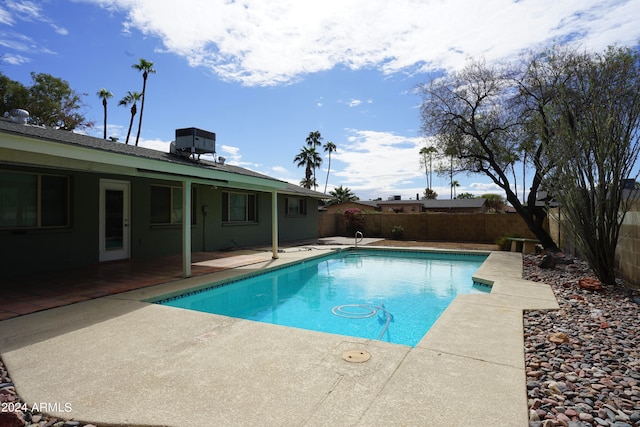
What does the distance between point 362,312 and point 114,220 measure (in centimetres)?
680

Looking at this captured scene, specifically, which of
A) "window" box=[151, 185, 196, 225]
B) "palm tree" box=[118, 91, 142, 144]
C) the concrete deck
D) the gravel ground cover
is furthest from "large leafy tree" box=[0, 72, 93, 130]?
the gravel ground cover

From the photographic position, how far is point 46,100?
21000 mm

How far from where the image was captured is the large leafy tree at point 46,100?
19297 mm

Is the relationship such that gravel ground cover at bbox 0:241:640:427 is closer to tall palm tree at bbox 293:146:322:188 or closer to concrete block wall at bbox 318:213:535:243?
concrete block wall at bbox 318:213:535:243

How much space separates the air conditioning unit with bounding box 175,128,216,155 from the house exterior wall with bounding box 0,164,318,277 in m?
1.30

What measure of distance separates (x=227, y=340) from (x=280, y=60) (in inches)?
404

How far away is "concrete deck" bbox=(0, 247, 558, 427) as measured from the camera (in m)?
2.36

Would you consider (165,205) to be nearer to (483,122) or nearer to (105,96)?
(483,122)

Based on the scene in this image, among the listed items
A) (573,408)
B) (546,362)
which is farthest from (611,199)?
(573,408)

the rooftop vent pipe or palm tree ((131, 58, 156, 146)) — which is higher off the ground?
palm tree ((131, 58, 156, 146))

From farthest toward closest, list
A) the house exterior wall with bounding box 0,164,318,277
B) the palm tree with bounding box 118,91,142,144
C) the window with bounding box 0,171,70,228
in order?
the palm tree with bounding box 118,91,142,144 < the house exterior wall with bounding box 0,164,318,277 < the window with bounding box 0,171,70,228

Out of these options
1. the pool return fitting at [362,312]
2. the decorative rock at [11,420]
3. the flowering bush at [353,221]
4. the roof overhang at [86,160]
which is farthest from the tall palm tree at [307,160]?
the decorative rock at [11,420]

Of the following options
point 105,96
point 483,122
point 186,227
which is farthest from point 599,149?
point 105,96

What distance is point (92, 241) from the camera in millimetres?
8391
